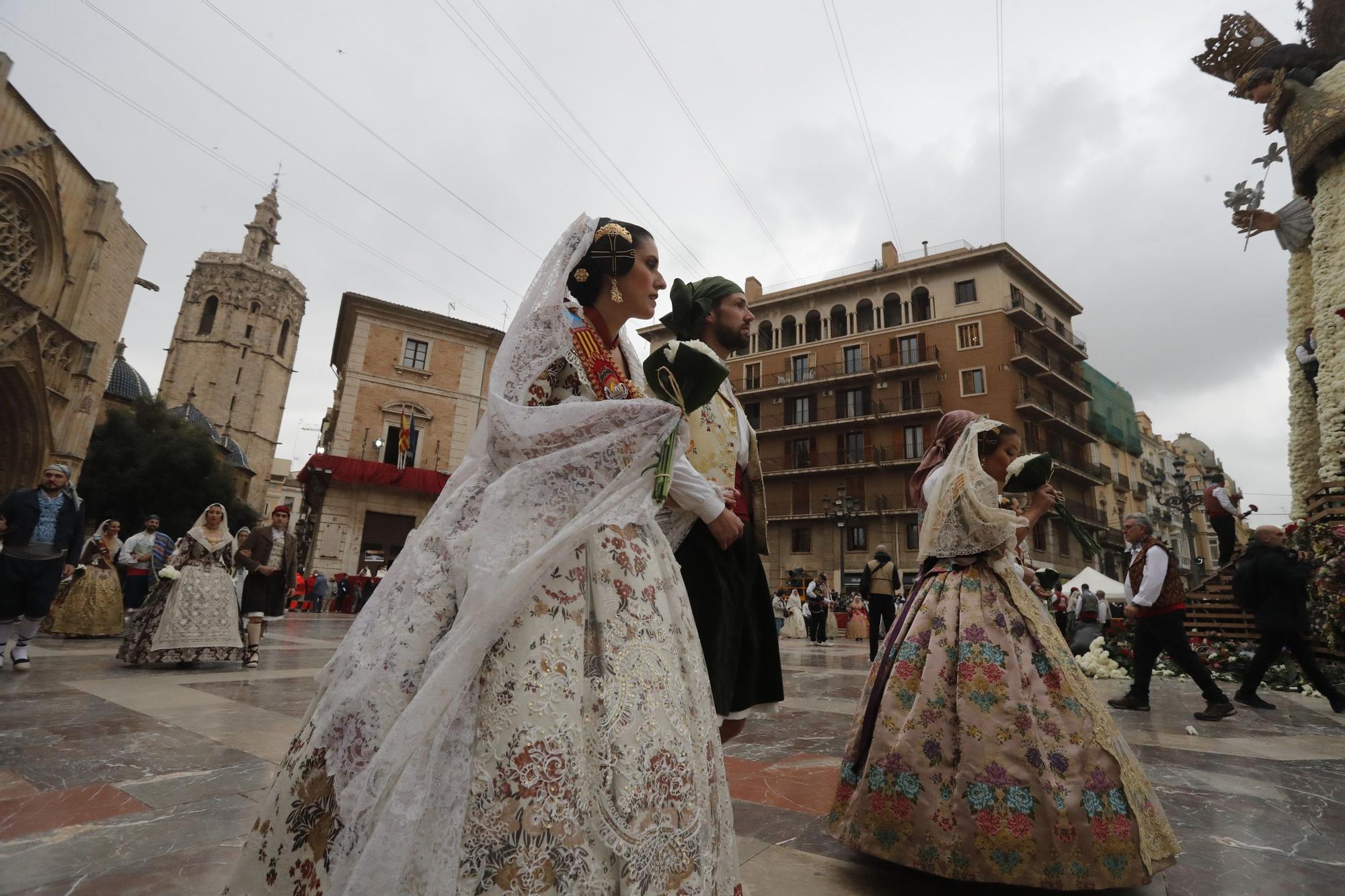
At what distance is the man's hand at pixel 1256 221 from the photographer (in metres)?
10.2

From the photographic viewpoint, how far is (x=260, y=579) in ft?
20.6

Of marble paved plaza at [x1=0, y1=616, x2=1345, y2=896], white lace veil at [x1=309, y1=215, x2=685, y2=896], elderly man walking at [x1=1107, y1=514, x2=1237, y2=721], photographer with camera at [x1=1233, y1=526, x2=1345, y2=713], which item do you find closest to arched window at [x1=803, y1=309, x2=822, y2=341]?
photographer with camera at [x1=1233, y1=526, x2=1345, y2=713]

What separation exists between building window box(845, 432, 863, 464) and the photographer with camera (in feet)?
84.0

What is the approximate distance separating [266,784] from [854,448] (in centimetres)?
3115

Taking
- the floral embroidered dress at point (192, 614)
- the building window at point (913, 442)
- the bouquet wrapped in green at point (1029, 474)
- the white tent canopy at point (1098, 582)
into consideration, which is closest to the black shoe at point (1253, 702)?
the bouquet wrapped in green at point (1029, 474)

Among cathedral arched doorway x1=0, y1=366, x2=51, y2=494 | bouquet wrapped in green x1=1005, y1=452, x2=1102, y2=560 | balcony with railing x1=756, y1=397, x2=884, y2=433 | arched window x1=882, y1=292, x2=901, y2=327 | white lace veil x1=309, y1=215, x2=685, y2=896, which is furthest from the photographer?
arched window x1=882, y1=292, x2=901, y2=327

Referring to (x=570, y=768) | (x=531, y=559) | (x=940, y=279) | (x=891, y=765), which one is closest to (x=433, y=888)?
(x=570, y=768)

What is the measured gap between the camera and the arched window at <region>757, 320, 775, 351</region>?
36031 mm

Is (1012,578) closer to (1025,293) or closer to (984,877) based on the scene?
(984,877)

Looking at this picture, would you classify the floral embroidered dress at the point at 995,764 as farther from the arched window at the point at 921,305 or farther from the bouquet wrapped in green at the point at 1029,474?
the arched window at the point at 921,305

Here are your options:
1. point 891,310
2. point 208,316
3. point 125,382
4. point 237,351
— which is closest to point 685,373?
point 891,310

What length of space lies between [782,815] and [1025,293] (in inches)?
1355

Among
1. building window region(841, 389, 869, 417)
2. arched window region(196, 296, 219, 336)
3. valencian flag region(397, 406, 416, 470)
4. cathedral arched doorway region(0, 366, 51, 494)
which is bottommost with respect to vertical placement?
cathedral arched doorway region(0, 366, 51, 494)

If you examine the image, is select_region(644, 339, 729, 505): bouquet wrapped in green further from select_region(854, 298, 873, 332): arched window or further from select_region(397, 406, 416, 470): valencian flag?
select_region(854, 298, 873, 332): arched window
